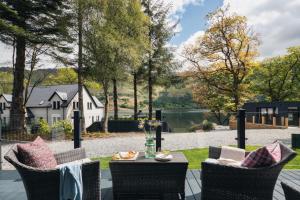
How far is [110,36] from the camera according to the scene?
19.5m

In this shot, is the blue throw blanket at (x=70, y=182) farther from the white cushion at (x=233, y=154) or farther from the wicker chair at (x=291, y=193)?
the wicker chair at (x=291, y=193)

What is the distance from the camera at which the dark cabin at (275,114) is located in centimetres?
2217

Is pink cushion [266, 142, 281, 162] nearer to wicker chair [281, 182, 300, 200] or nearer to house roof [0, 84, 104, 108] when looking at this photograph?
wicker chair [281, 182, 300, 200]

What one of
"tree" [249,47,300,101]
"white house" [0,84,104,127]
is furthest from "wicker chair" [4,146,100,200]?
"tree" [249,47,300,101]

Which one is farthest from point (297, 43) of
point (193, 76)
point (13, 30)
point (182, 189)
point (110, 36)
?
point (182, 189)

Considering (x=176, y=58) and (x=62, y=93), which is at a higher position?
(x=176, y=58)

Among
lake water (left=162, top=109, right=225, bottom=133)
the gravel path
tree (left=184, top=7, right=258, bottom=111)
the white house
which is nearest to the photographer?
the gravel path

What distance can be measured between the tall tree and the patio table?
646 inches

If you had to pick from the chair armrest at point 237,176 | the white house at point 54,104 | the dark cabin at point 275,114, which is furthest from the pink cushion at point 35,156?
the white house at point 54,104

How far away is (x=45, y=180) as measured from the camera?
3266 mm

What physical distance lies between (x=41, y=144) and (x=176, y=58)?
908 inches

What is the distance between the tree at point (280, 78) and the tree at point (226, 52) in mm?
7149

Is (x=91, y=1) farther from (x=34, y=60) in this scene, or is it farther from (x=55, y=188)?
(x=55, y=188)

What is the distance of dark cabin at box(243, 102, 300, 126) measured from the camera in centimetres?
2217
